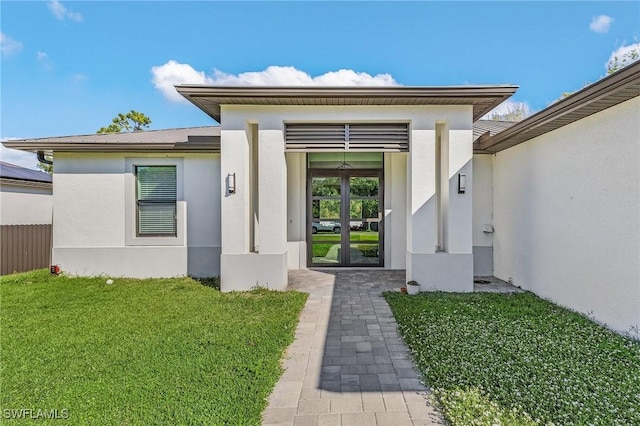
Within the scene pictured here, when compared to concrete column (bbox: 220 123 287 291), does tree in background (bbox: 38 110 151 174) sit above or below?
above

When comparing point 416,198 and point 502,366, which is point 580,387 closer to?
point 502,366

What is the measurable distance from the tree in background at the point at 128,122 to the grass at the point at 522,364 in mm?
25505

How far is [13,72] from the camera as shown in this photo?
9375 millimetres

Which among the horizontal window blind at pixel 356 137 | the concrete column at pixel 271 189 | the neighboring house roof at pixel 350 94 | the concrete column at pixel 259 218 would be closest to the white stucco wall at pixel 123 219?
the concrete column at pixel 259 218

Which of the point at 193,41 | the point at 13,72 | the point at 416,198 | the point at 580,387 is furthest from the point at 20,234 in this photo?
the point at 580,387

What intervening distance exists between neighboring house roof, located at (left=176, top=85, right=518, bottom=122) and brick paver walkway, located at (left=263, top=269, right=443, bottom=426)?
3.97 meters

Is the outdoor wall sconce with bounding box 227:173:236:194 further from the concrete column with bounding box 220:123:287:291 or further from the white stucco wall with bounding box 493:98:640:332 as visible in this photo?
the white stucco wall with bounding box 493:98:640:332

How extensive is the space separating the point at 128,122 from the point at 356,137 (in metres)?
23.7

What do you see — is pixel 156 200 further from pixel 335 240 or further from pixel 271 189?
pixel 335 240

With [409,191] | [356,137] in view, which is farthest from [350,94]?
[409,191]

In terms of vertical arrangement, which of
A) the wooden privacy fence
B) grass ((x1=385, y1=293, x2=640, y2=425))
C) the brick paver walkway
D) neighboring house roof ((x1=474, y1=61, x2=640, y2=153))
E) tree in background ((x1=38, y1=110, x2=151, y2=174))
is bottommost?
the brick paver walkway

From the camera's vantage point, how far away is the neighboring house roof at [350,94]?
18.4ft

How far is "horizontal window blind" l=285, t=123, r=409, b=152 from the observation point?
20.7 feet

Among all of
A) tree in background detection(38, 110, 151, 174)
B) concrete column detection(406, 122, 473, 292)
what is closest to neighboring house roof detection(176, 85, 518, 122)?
concrete column detection(406, 122, 473, 292)
